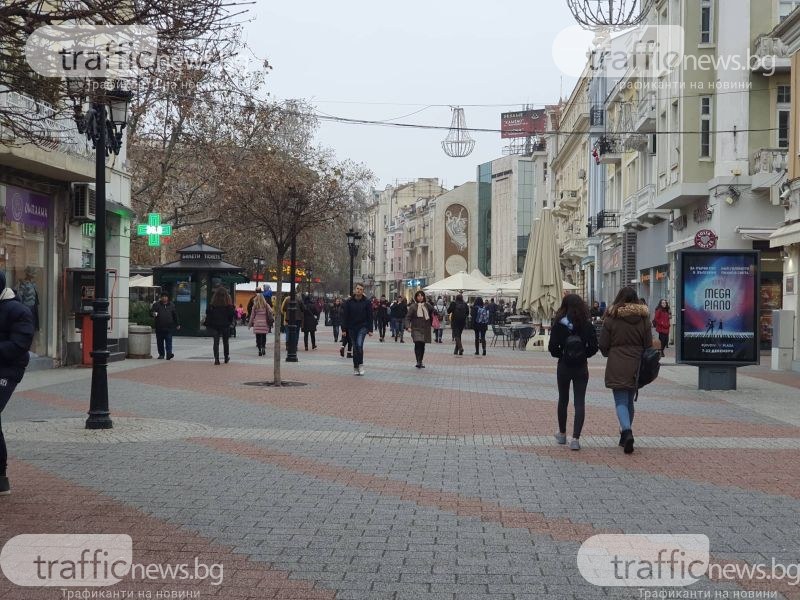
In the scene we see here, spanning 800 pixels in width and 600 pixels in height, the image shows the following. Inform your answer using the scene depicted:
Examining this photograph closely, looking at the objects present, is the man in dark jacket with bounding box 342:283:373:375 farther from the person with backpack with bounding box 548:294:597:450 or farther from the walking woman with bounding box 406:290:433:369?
the person with backpack with bounding box 548:294:597:450

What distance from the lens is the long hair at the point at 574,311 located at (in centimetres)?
1059

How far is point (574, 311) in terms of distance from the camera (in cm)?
1063

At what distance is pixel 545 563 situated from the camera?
582cm

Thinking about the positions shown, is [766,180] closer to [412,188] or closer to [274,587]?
[274,587]

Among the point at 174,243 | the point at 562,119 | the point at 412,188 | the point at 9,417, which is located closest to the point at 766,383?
the point at 9,417

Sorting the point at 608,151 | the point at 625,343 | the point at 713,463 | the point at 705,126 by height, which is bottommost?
the point at 713,463

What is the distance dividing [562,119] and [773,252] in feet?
131

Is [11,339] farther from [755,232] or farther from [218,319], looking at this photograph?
[755,232]

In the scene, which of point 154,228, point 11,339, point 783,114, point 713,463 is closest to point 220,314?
point 154,228

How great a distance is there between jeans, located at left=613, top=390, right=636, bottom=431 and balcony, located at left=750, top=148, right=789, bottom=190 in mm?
19724

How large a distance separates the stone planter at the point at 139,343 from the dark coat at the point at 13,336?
1731cm

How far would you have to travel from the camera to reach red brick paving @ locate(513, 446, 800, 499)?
8.48m

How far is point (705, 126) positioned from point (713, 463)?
74.4 feet

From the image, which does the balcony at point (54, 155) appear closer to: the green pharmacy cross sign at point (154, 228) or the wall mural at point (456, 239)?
the green pharmacy cross sign at point (154, 228)
